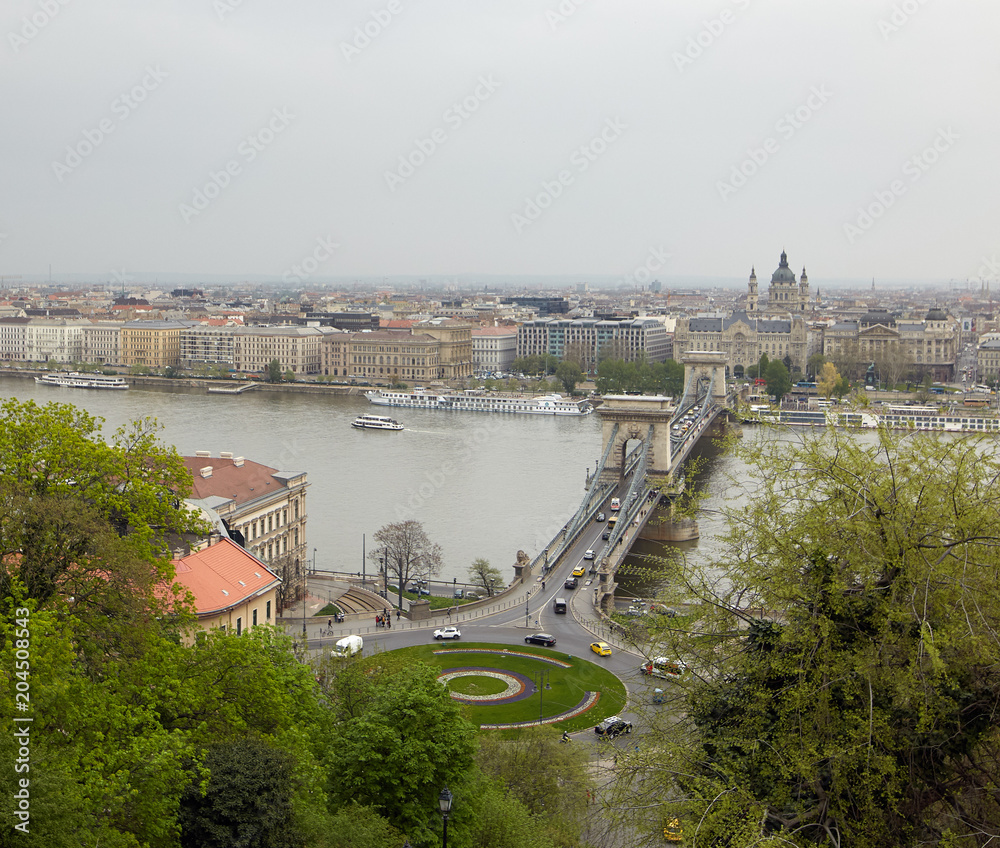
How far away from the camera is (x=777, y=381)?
47156 millimetres

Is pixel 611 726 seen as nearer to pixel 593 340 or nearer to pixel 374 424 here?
pixel 374 424

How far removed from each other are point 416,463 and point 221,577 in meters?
16.7

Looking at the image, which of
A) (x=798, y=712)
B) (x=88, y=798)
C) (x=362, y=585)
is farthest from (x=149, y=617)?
(x=362, y=585)

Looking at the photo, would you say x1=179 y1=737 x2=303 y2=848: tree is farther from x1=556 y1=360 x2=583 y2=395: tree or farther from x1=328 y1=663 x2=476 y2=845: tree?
x1=556 y1=360 x2=583 y2=395: tree

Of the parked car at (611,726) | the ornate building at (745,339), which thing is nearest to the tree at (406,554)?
the parked car at (611,726)

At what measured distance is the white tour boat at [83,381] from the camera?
48.2 m

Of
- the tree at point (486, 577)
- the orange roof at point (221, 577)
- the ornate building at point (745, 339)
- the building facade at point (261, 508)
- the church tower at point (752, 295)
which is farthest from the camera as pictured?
the church tower at point (752, 295)

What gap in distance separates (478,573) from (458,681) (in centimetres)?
→ 517

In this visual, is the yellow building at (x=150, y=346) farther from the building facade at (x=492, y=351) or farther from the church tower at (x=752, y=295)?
the church tower at (x=752, y=295)

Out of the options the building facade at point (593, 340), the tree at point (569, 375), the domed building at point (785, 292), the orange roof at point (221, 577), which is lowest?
the tree at point (569, 375)

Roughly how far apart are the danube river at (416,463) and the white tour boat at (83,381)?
240 cm

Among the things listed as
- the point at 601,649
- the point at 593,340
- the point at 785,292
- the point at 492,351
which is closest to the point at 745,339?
the point at 593,340

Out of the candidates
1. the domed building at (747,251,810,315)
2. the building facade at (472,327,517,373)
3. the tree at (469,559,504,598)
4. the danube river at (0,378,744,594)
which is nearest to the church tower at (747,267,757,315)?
the domed building at (747,251,810,315)

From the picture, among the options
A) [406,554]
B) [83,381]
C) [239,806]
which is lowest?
[83,381]
